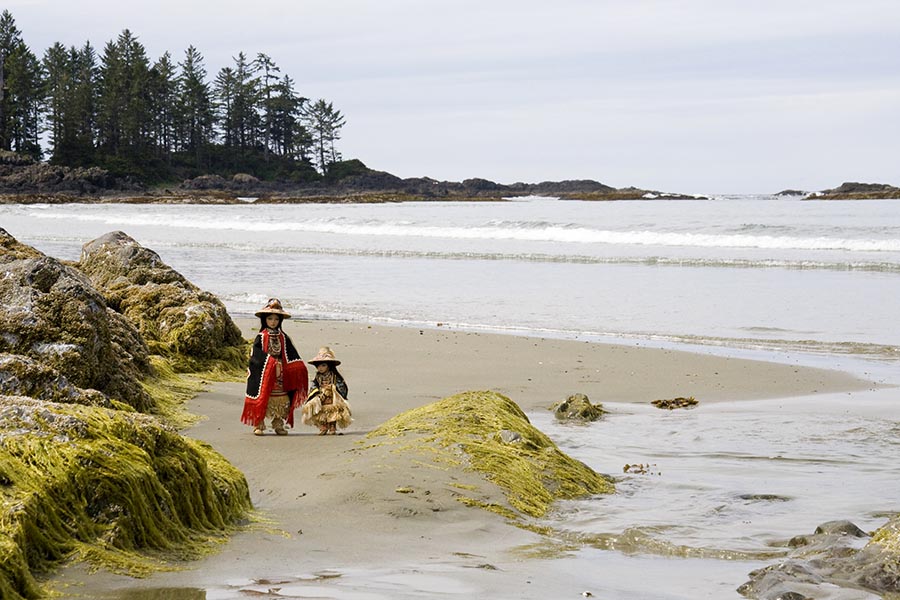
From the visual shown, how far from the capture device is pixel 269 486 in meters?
6.54

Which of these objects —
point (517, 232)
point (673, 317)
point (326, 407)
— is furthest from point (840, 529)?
point (517, 232)

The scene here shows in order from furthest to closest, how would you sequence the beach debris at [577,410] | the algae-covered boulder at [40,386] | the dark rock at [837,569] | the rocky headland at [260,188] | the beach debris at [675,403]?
the rocky headland at [260,188]
the beach debris at [675,403]
the beach debris at [577,410]
the algae-covered boulder at [40,386]
the dark rock at [837,569]

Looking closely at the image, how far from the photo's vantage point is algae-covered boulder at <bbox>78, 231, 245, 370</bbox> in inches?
426

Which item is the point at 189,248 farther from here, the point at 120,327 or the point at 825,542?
the point at 825,542

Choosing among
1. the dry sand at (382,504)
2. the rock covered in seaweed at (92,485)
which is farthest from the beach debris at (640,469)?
the rock covered in seaweed at (92,485)

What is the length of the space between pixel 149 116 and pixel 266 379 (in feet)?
367

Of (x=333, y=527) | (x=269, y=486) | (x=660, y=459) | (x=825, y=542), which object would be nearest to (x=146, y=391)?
(x=269, y=486)

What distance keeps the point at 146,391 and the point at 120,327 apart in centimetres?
112

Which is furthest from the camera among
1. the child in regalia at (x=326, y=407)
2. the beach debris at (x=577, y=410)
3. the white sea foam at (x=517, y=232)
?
the white sea foam at (x=517, y=232)

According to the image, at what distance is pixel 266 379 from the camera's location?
8406mm

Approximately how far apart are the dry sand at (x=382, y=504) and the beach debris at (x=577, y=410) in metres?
0.66

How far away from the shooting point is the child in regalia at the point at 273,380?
8281mm

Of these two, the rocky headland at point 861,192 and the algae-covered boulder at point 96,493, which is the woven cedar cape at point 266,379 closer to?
the algae-covered boulder at point 96,493

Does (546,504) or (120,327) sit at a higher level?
(120,327)
